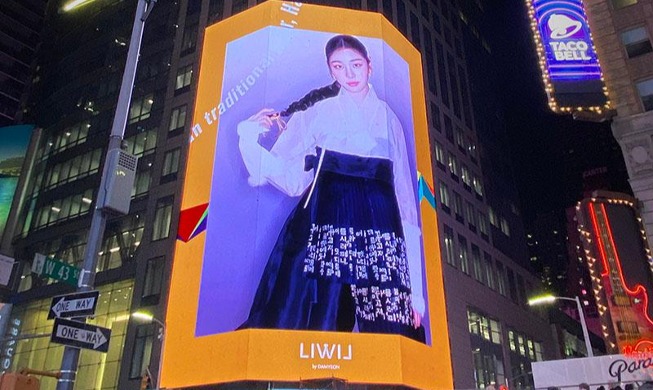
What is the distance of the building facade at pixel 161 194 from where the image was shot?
1796 inches

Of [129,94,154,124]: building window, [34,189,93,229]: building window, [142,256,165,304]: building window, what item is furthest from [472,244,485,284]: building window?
[34,189,93,229]: building window

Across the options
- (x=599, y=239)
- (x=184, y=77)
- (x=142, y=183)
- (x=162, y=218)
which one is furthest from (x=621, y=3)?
(x=142, y=183)

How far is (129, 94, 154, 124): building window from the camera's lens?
173ft

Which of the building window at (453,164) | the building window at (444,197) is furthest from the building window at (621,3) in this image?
the building window at (453,164)

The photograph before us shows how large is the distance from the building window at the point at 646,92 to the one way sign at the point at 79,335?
2370 cm

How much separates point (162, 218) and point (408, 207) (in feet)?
64.1

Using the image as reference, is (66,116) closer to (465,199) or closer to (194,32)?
(194,32)

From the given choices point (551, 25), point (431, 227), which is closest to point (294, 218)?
point (431, 227)

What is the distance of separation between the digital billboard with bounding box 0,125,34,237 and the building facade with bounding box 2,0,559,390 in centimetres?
211

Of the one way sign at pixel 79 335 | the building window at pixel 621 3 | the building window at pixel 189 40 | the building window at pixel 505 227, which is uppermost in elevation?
the building window at pixel 189 40

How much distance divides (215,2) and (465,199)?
31.6 metres

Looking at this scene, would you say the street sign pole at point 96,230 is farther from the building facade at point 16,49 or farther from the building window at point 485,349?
the building facade at point 16,49

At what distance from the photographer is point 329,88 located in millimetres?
43000

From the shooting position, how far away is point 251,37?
45.3 meters
